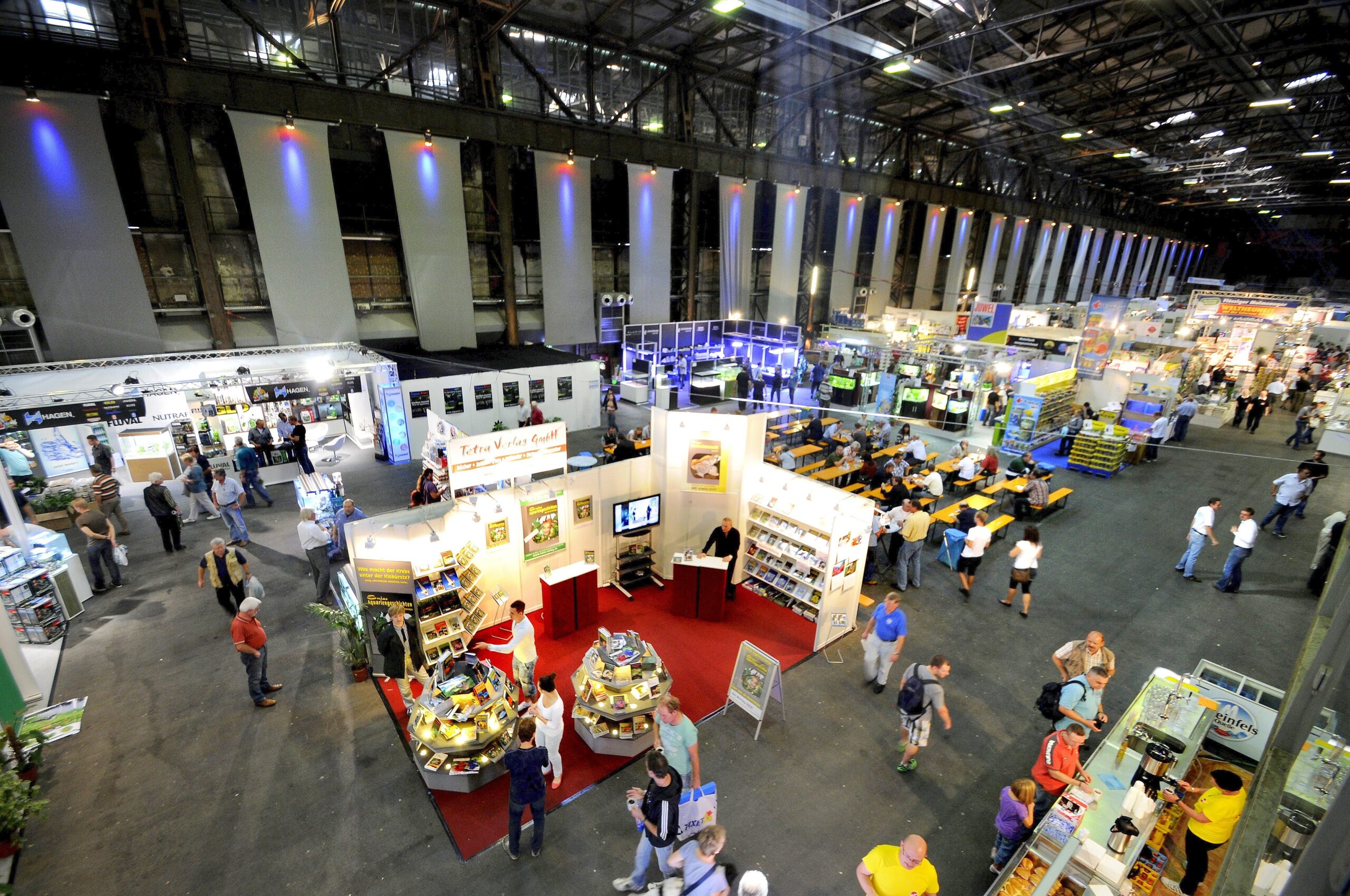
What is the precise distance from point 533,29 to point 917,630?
18.8 meters

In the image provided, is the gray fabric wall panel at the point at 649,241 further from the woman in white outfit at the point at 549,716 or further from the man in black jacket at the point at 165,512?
the woman in white outfit at the point at 549,716

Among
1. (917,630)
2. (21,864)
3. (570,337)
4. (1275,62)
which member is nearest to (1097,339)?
(1275,62)

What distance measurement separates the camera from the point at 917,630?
7.22 metres

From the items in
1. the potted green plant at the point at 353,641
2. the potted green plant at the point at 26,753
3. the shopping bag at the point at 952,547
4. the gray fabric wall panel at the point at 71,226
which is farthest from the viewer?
the gray fabric wall panel at the point at 71,226

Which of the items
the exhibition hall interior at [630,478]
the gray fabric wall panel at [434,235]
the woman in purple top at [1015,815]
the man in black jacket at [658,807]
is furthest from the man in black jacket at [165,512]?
the woman in purple top at [1015,815]

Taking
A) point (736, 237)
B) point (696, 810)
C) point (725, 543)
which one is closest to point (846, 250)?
point (736, 237)

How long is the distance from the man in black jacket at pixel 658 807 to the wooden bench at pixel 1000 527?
7816 mm

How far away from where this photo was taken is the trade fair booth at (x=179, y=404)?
964 centimetres

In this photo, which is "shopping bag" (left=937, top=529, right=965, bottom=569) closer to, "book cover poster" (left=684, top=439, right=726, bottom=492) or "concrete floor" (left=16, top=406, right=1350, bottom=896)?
"concrete floor" (left=16, top=406, right=1350, bottom=896)

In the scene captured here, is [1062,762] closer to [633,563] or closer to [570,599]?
[570,599]

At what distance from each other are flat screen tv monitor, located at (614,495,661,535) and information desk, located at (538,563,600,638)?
0.81 metres

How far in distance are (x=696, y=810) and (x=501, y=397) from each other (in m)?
11.9

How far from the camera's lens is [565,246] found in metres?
17.6

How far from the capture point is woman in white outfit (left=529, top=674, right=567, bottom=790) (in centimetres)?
443
